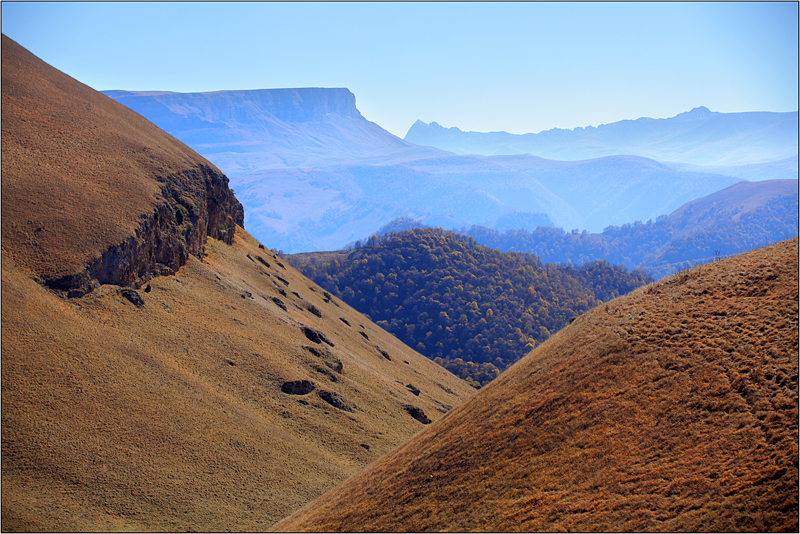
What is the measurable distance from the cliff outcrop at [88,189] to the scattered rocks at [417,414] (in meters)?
28.2

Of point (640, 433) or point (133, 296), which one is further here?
point (133, 296)

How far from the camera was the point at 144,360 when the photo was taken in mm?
39531

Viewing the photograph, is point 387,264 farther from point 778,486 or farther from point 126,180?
point 778,486

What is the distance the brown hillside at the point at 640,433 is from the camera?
14.3 metres

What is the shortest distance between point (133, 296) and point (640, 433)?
41.9 metres

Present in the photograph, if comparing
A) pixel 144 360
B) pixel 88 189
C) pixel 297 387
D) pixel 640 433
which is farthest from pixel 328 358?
pixel 640 433

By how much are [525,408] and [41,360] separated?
101 feet

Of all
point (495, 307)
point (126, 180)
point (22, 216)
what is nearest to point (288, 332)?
point (126, 180)

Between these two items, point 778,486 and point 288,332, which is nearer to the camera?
point 778,486

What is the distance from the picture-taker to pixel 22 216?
135ft

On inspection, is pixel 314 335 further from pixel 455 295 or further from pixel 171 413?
pixel 455 295

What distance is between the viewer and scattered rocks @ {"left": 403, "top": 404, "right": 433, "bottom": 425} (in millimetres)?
53344

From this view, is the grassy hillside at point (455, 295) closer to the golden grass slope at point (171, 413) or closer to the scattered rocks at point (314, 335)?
the scattered rocks at point (314, 335)

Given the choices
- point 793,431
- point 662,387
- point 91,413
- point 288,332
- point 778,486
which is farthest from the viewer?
point 288,332
